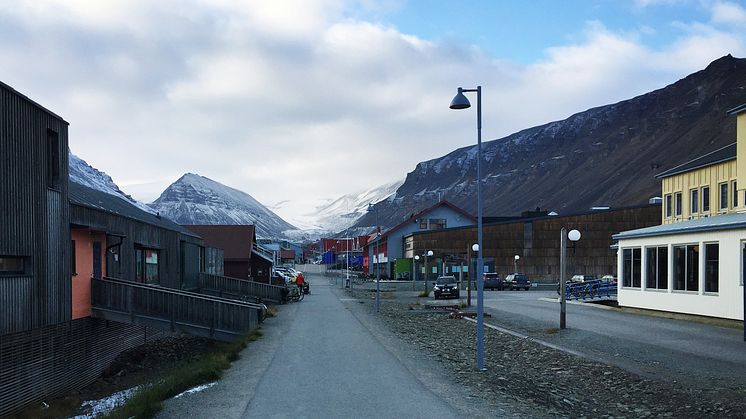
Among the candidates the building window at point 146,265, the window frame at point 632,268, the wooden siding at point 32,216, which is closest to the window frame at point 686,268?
the window frame at point 632,268

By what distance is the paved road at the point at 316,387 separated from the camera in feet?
36.9

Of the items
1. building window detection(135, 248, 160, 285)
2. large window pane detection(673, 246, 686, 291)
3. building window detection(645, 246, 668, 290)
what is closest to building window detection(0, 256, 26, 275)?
building window detection(135, 248, 160, 285)

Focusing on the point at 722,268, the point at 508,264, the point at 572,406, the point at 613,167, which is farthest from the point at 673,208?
the point at 613,167

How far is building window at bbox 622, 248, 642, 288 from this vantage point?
30.8 metres

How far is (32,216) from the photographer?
18.2m

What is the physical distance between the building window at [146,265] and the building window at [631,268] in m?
21.0

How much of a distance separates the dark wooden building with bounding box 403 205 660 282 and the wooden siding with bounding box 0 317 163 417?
53.1 metres

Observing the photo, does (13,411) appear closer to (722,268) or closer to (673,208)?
(722,268)

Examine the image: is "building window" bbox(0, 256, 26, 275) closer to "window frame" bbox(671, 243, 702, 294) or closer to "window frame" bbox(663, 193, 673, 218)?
"window frame" bbox(671, 243, 702, 294)

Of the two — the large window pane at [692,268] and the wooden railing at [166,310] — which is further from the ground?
the large window pane at [692,268]

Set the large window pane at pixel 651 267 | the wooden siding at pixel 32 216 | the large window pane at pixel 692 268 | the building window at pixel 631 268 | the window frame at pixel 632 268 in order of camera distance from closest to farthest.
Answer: the wooden siding at pixel 32 216, the large window pane at pixel 692 268, the large window pane at pixel 651 267, the window frame at pixel 632 268, the building window at pixel 631 268

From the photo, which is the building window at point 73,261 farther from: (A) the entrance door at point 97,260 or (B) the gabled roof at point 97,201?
(A) the entrance door at point 97,260

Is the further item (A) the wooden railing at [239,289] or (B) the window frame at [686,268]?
(A) the wooden railing at [239,289]

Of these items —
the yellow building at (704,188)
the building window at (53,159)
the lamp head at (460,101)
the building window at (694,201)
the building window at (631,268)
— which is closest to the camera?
the lamp head at (460,101)
